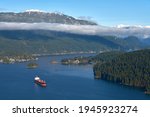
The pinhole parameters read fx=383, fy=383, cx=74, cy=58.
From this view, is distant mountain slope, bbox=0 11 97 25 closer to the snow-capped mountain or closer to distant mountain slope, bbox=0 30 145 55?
the snow-capped mountain

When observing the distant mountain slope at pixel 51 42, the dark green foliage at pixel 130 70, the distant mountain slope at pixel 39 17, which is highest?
the distant mountain slope at pixel 39 17

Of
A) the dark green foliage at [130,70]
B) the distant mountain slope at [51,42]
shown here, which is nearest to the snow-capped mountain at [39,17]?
the distant mountain slope at [51,42]

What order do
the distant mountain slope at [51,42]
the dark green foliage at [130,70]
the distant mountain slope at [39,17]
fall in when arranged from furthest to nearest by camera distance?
the distant mountain slope at [39,17], the distant mountain slope at [51,42], the dark green foliage at [130,70]

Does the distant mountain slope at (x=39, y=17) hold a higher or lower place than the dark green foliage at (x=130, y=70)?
higher

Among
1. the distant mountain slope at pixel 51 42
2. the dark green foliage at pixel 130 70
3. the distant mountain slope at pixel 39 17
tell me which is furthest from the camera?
the distant mountain slope at pixel 39 17

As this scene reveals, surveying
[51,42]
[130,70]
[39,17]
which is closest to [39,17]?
[39,17]

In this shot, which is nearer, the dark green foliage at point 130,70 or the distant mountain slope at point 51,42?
the dark green foliage at point 130,70

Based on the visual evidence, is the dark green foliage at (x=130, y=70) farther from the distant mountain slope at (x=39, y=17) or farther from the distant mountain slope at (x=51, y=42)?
the distant mountain slope at (x=39, y=17)

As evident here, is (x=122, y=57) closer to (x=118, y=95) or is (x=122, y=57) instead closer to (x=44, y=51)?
(x=118, y=95)
